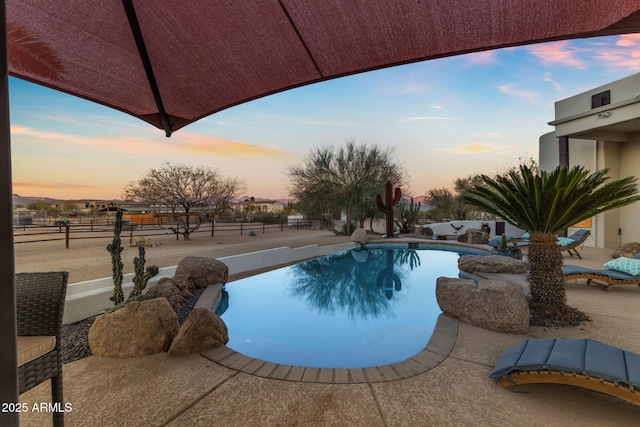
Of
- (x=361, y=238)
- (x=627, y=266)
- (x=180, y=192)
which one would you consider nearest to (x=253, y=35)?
(x=627, y=266)

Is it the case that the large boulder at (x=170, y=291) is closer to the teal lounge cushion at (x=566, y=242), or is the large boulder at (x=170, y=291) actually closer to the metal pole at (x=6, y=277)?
the metal pole at (x=6, y=277)

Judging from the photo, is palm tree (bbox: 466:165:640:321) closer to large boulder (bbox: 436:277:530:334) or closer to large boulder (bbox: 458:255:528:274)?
large boulder (bbox: 436:277:530:334)

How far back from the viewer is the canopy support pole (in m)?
1.67

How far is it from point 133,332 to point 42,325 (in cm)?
150

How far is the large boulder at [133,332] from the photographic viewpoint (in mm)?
2814

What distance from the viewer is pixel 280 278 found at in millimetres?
7059

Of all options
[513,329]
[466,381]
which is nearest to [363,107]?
[513,329]

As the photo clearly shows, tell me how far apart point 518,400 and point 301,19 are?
3.05 metres

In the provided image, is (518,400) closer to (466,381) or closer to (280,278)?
(466,381)

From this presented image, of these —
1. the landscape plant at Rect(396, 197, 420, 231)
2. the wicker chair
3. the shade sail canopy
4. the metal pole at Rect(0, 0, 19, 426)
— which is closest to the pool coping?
the wicker chair

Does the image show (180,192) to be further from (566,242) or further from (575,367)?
(566,242)

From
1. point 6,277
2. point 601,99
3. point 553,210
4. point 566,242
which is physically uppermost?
point 601,99

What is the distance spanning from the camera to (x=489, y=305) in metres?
3.44

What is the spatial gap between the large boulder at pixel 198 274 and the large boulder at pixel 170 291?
296 millimetres
